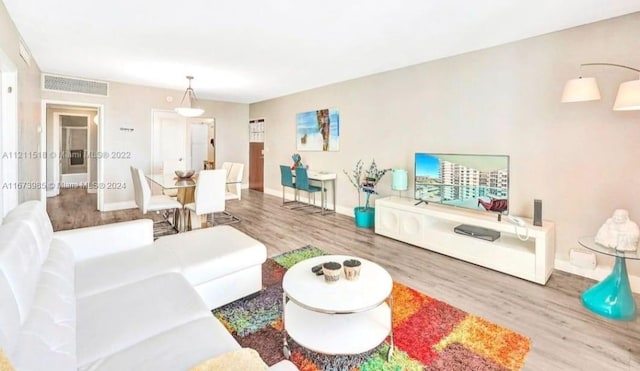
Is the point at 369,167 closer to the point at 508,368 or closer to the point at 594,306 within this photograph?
the point at 594,306

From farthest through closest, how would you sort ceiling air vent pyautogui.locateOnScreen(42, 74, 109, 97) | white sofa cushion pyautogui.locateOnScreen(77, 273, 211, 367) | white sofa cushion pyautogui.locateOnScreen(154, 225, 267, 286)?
ceiling air vent pyautogui.locateOnScreen(42, 74, 109, 97)
white sofa cushion pyautogui.locateOnScreen(154, 225, 267, 286)
white sofa cushion pyautogui.locateOnScreen(77, 273, 211, 367)

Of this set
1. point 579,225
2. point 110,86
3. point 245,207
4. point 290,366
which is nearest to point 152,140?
point 110,86

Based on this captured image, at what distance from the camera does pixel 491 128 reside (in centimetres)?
341

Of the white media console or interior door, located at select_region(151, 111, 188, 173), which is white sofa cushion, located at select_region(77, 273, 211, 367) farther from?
interior door, located at select_region(151, 111, 188, 173)

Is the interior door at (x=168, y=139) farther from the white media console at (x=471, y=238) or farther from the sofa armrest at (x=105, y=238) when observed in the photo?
the white media console at (x=471, y=238)

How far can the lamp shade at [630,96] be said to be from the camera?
2107 mm

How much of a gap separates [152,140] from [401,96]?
188 inches

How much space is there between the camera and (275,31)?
9.94ft

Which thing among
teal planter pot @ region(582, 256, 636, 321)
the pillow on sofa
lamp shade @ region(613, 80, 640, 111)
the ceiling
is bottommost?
teal planter pot @ region(582, 256, 636, 321)

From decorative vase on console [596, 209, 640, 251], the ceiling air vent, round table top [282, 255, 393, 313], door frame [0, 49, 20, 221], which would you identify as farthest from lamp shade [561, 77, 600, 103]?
the ceiling air vent

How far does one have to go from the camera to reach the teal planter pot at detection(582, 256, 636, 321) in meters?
2.19

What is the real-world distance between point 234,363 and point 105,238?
1.71 meters

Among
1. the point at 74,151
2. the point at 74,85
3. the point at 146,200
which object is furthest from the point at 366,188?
the point at 74,151

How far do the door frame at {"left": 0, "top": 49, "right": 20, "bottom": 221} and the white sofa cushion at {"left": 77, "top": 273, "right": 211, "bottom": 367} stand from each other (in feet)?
7.71
